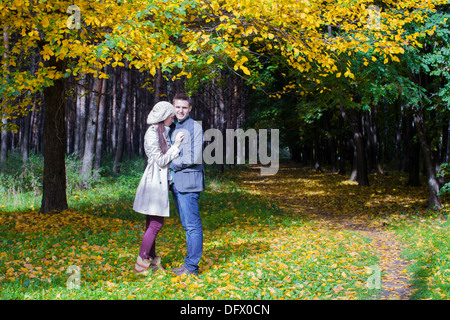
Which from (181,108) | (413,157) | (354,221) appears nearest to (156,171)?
(181,108)

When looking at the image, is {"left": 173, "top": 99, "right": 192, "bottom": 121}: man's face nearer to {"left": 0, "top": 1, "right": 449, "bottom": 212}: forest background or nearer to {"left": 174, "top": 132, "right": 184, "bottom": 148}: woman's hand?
{"left": 174, "top": 132, "right": 184, "bottom": 148}: woman's hand

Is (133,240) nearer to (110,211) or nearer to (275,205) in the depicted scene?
(110,211)

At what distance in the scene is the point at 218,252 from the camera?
6.91 metres

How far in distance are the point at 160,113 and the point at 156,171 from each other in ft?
2.43

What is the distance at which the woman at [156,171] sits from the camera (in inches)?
195

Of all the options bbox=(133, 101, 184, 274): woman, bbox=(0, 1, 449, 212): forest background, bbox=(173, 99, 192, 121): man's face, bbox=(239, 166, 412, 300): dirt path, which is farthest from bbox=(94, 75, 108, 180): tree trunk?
bbox=(173, 99, 192, 121): man's face

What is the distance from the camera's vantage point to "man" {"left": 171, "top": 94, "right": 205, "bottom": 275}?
16.2 ft

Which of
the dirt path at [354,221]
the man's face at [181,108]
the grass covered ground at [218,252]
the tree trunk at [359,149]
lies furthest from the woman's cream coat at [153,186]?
the tree trunk at [359,149]

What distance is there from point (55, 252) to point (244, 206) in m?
6.93

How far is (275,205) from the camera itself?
1352 centimetres

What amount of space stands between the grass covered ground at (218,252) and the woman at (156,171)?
0.84 m

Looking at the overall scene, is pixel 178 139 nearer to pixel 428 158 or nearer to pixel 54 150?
pixel 54 150

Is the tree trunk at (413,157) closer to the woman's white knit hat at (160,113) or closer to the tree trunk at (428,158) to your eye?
the tree trunk at (428,158)
